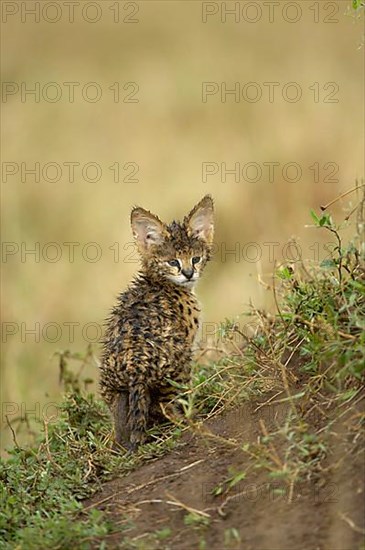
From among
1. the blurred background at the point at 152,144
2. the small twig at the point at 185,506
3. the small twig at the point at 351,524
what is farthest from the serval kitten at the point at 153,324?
the blurred background at the point at 152,144

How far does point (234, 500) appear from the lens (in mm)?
4848

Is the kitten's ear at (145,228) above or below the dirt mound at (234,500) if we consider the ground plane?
above

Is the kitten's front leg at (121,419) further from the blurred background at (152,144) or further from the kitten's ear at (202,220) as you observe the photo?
the blurred background at (152,144)

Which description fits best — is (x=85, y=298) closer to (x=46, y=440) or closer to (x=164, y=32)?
(x=46, y=440)

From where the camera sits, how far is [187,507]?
486cm

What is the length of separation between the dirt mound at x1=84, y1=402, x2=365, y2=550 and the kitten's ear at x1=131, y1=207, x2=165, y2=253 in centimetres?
159

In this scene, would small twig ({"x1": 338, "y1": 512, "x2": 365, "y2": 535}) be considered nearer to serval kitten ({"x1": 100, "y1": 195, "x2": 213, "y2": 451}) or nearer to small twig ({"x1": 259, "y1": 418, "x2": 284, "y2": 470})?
small twig ({"x1": 259, "y1": 418, "x2": 284, "y2": 470})

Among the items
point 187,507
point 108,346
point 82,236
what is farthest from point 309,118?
point 187,507

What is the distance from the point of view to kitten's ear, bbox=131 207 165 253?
685 centimetres

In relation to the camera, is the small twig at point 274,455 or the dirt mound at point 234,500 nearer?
the dirt mound at point 234,500

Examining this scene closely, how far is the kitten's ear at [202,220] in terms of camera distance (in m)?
6.96

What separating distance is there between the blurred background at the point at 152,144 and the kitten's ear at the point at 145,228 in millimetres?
2086

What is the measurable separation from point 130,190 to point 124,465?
7000mm

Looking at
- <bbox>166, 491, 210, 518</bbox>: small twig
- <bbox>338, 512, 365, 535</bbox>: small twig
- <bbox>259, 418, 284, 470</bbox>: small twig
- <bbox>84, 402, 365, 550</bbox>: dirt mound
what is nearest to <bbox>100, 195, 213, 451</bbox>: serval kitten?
<bbox>84, 402, 365, 550</bbox>: dirt mound
